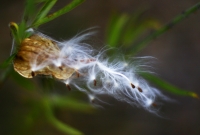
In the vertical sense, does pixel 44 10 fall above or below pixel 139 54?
below

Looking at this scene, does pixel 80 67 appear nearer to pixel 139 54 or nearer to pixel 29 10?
pixel 29 10

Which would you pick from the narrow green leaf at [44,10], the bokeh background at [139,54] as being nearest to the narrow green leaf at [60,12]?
the narrow green leaf at [44,10]

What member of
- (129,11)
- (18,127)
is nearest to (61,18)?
(129,11)

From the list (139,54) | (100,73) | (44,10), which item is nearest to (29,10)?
(44,10)

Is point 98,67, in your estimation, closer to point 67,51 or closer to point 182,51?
point 67,51

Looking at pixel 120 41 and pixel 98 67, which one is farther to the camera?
pixel 120 41
